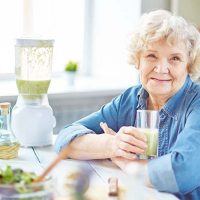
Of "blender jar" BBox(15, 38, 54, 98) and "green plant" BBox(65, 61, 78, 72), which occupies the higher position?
"blender jar" BBox(15, 38, 54, 98)

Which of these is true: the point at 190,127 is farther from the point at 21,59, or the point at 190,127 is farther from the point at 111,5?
the point at 111,5

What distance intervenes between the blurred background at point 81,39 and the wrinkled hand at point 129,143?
4.06 ft

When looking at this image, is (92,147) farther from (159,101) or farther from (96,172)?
(159,101)

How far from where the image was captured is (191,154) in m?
1.68

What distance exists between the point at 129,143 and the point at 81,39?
1.80 m

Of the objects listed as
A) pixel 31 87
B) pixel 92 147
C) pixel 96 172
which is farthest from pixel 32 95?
pixel 96 172

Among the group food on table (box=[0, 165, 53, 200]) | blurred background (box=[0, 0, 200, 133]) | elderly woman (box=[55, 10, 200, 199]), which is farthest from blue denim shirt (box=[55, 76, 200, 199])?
blurred background (box=[0, 0, 200, 133])

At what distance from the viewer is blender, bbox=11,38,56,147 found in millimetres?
2064

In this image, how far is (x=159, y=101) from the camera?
203cm

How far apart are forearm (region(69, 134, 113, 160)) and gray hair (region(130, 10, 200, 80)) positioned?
1.22 ft

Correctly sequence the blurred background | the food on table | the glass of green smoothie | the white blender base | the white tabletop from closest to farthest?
the food on table → the white tabletop → the glass of green smoothie → the white blender base → the blurred background

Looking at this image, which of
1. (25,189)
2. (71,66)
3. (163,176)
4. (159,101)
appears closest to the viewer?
(25,189)

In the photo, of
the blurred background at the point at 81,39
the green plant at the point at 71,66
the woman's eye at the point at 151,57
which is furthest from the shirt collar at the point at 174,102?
the green plant at the point at 71,66

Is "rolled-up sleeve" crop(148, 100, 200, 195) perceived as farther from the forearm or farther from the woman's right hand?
the forearm
